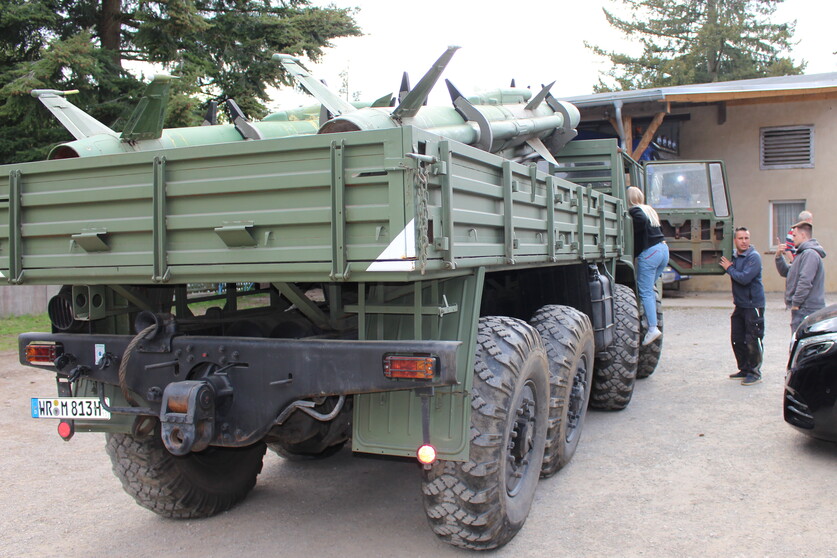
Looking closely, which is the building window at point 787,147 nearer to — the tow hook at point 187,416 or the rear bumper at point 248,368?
the rear bumper at point 248,368

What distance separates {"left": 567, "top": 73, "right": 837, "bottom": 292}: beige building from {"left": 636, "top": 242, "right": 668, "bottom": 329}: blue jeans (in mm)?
9636

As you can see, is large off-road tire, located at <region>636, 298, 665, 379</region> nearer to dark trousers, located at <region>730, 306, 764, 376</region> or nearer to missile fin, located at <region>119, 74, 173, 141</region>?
dark trousers, located at <region>730, 306, 764, 376</region>

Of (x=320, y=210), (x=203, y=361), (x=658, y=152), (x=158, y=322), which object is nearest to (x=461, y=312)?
(x=320, y=210)

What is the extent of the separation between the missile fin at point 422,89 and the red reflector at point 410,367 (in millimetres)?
1909

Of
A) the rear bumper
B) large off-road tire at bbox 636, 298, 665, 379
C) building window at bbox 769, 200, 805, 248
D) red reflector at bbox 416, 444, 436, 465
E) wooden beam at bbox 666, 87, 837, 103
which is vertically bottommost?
large off-road tire at bbox 636, 298, 665, 379

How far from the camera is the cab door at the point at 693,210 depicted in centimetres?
994

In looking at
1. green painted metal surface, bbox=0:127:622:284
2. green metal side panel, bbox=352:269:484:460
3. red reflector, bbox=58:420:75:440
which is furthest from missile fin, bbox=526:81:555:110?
red reflector, bbox=58:420:75:440

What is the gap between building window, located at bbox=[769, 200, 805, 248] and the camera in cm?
1770

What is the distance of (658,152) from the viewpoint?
17703 mm

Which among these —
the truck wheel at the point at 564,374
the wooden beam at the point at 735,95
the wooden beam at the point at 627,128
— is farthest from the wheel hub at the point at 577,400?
the wooden beam at the point at 735,95

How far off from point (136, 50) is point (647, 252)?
11.6 meters

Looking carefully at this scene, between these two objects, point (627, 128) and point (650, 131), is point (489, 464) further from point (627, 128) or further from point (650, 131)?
point (627, 128)

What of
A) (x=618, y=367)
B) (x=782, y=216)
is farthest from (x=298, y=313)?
(x=782, y=216)

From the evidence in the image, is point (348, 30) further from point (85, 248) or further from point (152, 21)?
point (85, 248)
